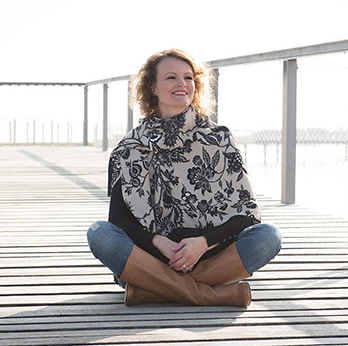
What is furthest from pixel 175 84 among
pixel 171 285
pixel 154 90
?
pixel 171 285

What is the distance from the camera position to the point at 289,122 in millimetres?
4781

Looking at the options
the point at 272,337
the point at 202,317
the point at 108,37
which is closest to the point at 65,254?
the point at 202,317

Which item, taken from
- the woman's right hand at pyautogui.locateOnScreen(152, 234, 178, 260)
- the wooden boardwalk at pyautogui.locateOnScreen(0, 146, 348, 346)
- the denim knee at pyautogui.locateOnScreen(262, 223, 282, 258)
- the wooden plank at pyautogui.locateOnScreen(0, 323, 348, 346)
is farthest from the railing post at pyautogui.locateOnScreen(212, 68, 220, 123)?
the wooden plank at pyautogui.locateOnScreen(0, 323, 348, 346)

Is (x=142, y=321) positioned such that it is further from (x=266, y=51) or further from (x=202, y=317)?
(x=266, y=51)

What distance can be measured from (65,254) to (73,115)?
32.0 ft

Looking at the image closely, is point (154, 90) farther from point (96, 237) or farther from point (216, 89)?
point (216, 89)

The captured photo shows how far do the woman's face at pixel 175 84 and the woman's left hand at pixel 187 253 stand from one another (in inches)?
19.0

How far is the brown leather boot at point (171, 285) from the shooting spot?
2.14 meters

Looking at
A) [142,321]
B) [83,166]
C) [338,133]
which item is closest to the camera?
[142,321]

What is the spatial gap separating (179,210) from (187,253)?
0.77ft

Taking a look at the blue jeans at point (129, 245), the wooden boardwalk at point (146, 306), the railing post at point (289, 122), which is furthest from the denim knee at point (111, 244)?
the railing post at point (289, 122)

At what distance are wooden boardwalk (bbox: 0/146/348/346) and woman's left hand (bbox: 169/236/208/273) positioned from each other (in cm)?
14

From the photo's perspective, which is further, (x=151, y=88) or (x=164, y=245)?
(x=151, y=88)

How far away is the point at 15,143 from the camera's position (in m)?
13.4
